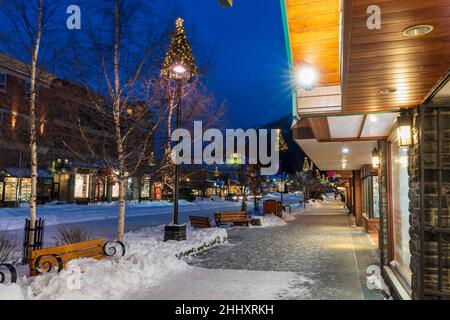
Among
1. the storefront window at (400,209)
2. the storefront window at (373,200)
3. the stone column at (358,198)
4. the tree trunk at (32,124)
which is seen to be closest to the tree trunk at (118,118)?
the tree trunk at (32,124)

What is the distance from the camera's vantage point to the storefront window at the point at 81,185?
142 feet

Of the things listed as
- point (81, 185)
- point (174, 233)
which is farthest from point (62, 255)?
point (81, 185)

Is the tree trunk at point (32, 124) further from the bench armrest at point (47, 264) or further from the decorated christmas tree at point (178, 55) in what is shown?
the decorated christmas tree at point (178, 55)

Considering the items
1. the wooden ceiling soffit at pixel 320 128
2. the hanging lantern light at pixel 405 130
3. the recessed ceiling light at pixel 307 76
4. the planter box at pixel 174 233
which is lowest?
the planter box at pixel 174 233

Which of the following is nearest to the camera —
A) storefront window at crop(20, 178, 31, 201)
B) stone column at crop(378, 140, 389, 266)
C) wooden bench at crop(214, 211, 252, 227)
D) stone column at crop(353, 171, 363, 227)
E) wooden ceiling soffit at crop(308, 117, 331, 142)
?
wooden ceiling soffit at crop(308, 117, 331, 142)

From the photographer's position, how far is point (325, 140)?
35.5 ft

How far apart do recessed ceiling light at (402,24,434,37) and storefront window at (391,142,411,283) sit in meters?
3.86

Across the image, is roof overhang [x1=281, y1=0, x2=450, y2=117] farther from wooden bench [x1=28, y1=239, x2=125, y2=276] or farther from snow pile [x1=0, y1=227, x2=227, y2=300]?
wooden bench [x1=28, y1=239, x2=125, y2=276]

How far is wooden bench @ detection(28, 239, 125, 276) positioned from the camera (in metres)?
6.74

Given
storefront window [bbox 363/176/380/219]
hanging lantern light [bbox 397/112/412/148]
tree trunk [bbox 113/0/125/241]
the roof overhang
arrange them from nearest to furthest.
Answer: the roof overhang
hanging lantern light [bbox 397/112/412/148]
tree trunk [bbox 113/0/125/241]
storefront window [bbox 363/176/380/219]

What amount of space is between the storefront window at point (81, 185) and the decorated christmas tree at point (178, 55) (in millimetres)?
34044

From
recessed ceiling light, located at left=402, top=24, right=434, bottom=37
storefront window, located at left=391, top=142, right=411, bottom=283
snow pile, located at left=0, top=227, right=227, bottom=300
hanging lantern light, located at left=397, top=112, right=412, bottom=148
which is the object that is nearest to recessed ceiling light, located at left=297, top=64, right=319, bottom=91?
hanging lantern light, located at left=397, top=112, right=412, bottom=148

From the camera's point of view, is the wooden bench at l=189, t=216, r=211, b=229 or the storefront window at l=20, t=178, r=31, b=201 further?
the storefront window at l=20, t=178, r=31, b=201
